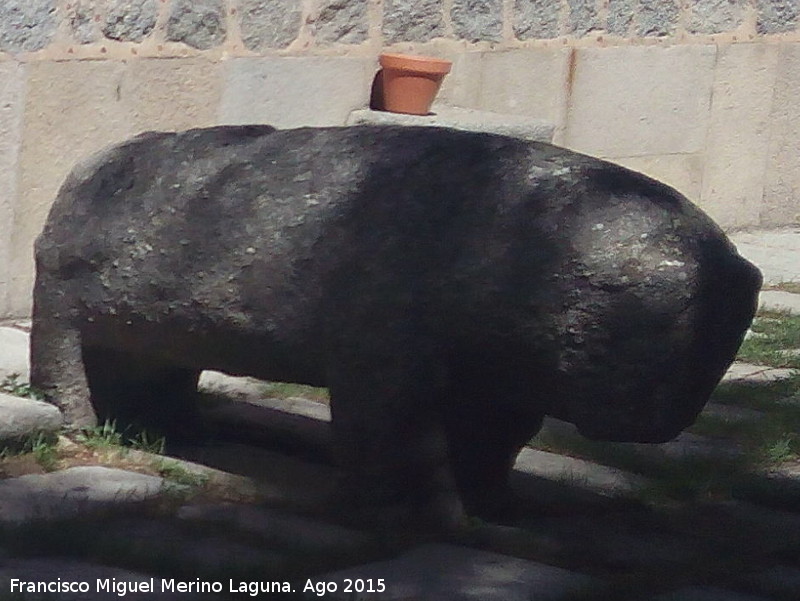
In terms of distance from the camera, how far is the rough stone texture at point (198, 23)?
18.0 feet

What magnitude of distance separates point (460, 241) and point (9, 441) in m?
1.28

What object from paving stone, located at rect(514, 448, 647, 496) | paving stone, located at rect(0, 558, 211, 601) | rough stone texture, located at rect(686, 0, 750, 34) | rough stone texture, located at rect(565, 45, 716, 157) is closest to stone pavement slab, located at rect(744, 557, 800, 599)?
paving stone, located at rect(514, 448, 647, 496)

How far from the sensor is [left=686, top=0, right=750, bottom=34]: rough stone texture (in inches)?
294

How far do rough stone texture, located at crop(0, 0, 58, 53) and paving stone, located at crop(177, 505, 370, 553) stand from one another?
2.21m

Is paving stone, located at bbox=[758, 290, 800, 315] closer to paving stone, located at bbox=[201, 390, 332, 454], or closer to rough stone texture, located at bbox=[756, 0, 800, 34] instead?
rough stone texture, located at bbox=[756, 0, 800, 34]

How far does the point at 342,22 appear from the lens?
19.9 feet

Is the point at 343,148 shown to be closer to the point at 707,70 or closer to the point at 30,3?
the point at 30,3

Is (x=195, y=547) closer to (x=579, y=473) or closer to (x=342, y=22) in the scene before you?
(x=579, y=473)

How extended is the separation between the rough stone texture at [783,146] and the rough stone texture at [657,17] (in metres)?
0.83

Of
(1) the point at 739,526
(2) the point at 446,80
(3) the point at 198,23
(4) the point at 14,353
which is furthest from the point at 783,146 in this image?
(1) the point at 739,526

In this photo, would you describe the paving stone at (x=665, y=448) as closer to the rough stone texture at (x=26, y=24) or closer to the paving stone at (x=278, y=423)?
the paving stone at (x=278, y=423)

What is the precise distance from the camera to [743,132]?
310 inches

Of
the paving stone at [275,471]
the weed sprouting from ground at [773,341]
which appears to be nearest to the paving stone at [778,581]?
the paving stone at [275,471]

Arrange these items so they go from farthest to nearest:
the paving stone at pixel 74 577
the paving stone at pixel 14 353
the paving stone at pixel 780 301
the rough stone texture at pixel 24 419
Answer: the paving stone at pixel 780 301 → the paving stone at pixel 14 353 → the rough stone texture at pixel 24 419 → the paving stone at pixel 74 577
